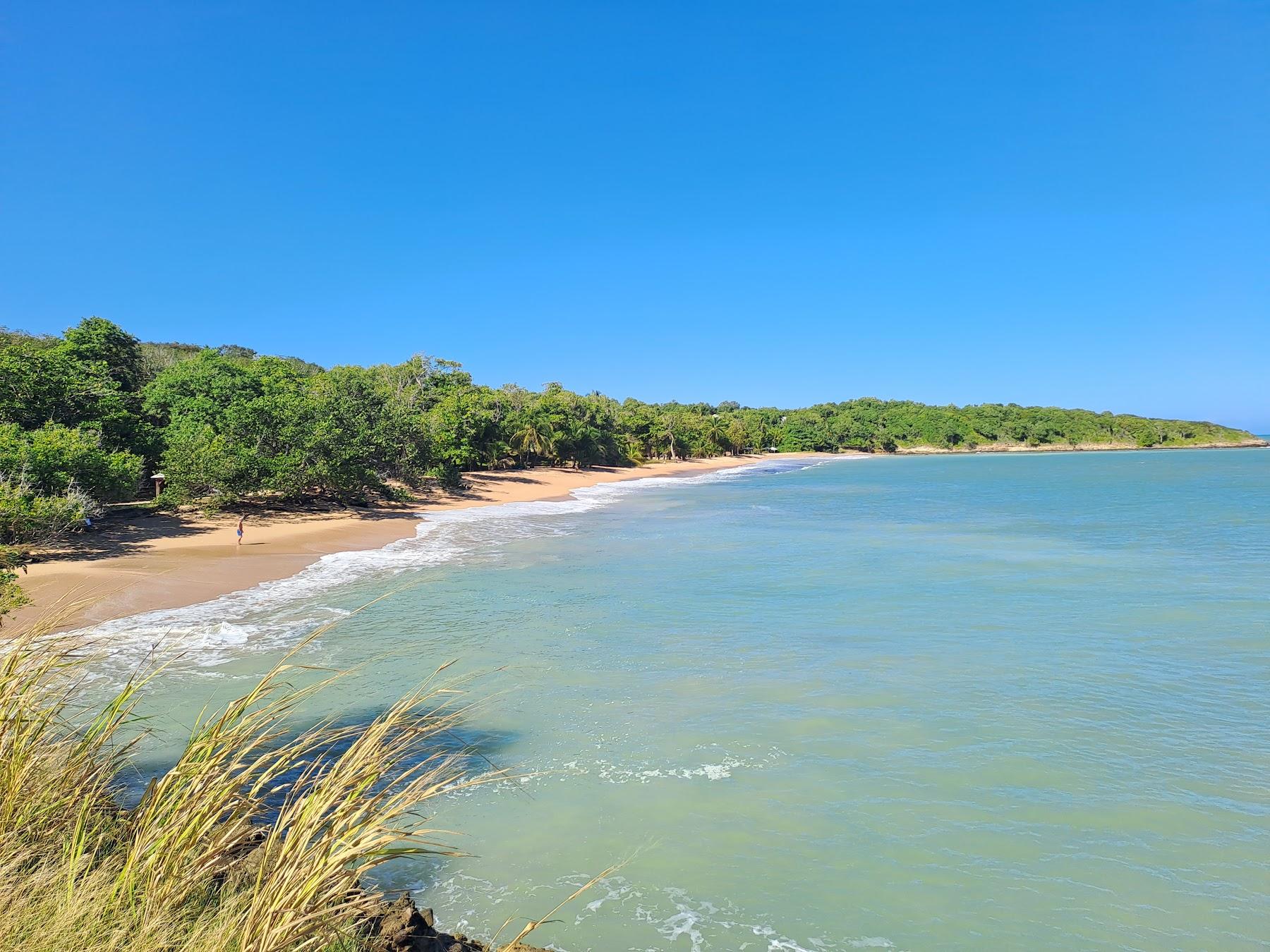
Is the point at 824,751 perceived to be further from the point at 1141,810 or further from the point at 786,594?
the point at 786,594


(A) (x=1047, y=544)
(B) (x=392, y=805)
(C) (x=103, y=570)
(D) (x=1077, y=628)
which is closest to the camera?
(B) (x=392, y=805)

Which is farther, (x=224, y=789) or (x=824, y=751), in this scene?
(x=824, y=751)

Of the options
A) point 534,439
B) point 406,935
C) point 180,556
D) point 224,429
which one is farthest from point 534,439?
point 406,935

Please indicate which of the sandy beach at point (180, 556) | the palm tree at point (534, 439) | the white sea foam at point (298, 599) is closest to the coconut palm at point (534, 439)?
the palm tree at point (534, 439)

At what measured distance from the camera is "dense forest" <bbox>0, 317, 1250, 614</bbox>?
57.5 feet

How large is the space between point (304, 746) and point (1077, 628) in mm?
12577

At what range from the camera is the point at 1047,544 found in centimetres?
2197

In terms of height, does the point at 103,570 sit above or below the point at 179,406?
below

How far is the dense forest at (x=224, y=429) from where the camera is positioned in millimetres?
17516

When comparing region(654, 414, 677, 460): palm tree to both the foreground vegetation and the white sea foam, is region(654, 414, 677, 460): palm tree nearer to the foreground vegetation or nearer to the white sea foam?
the white sea foam

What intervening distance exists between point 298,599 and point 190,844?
1240 centimetres

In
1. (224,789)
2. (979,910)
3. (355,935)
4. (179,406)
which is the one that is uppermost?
(179,406)

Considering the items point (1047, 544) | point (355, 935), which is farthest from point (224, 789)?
point (1047, 544)

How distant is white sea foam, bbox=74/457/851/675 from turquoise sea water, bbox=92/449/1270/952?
4.3 inches
